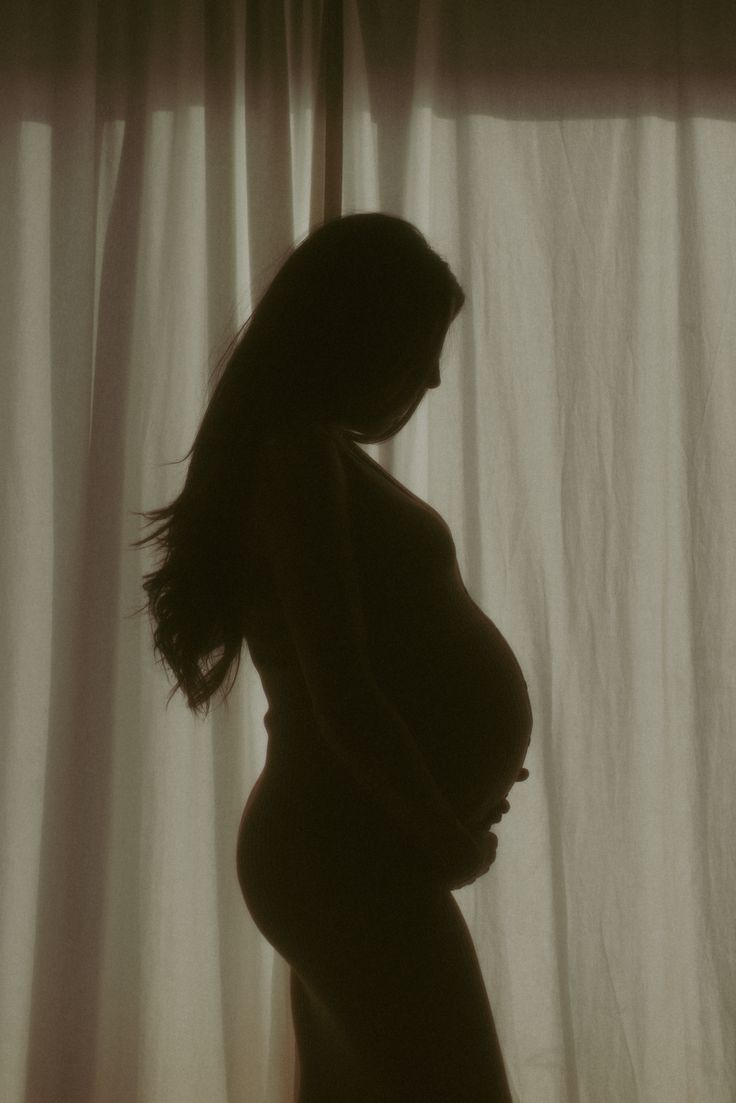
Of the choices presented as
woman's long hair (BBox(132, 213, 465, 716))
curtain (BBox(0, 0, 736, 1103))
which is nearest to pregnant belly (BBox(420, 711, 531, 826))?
woman's long hair (BBox(132, 213, 465, 716))

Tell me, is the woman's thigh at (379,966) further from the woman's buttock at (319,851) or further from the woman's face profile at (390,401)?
the woman's face profile at (390,401)

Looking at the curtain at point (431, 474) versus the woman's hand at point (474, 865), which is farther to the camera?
the curtain at point (431, 474)

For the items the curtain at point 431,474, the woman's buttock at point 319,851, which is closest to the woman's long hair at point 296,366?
the woman's buttock at point 319,851

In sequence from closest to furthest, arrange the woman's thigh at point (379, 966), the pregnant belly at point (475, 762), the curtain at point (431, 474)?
the woman's thigh at point (379, 966) → the pregnant belly at point (475, 762) → the curtain at point (431, 474)

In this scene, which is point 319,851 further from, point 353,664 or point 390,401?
point 390,401

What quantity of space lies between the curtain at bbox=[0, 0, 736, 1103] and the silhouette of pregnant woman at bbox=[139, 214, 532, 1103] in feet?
2.18

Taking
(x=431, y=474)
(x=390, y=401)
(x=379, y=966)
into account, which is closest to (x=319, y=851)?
(x=379, y=966)

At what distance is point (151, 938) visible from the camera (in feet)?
4.88

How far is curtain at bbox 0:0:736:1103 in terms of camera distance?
1.48 m

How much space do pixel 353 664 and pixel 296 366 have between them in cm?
27

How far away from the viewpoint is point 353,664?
2.32ft

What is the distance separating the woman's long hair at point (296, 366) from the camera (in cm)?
79

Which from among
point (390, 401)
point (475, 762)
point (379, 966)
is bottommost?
point (379, 966)

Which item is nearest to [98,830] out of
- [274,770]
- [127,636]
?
[127,636]
